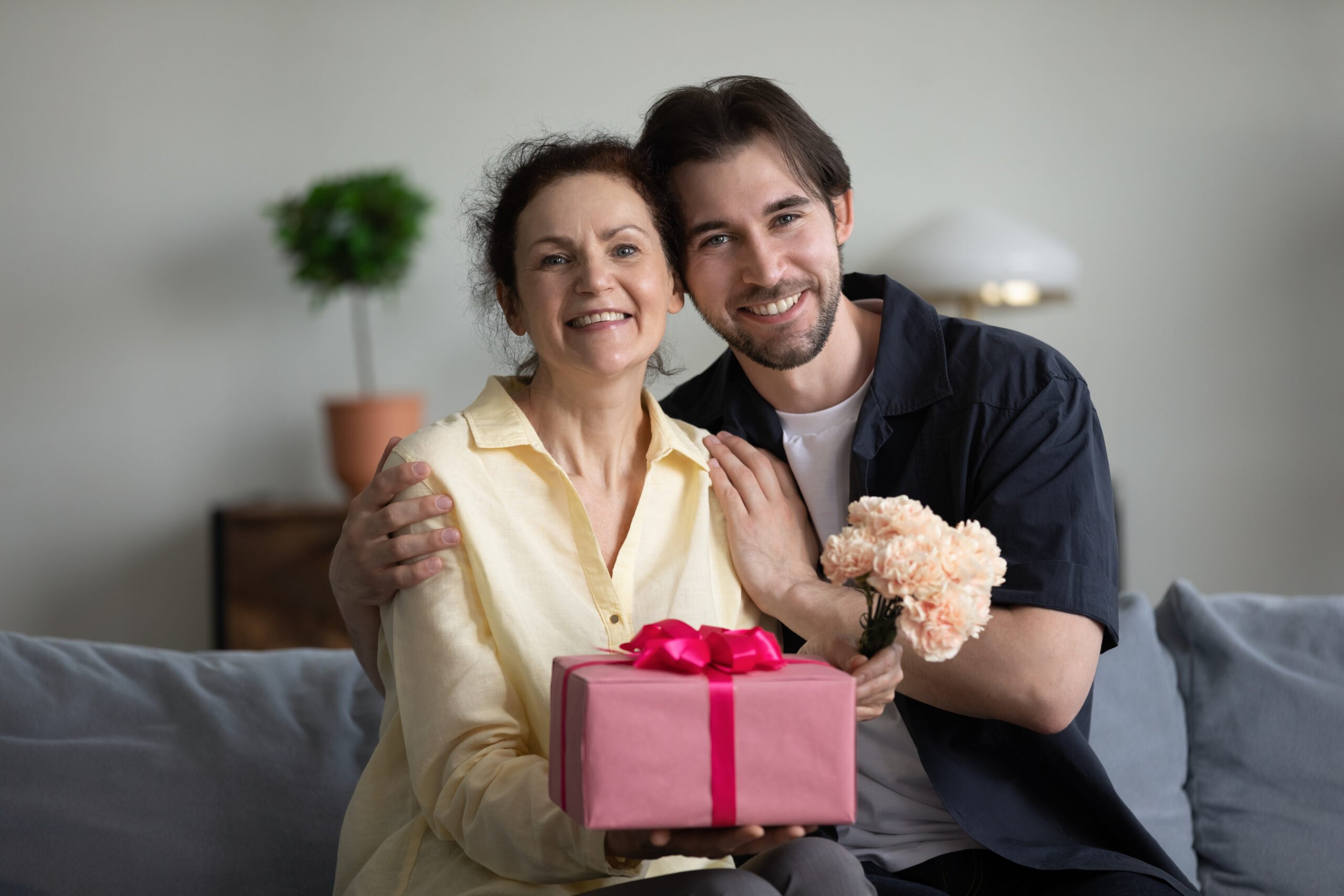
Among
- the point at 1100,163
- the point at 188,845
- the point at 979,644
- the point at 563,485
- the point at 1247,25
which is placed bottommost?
the point at 188,845

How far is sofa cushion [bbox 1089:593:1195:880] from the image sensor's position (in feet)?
5.53

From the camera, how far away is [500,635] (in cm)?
128

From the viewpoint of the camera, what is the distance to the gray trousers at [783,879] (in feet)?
3.34

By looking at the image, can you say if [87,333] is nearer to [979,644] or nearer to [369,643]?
[369,643]

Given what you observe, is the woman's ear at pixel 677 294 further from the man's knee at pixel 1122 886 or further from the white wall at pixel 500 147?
the white wall at pixel 500 147

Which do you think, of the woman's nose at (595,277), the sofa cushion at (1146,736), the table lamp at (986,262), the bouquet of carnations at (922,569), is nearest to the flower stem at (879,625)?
the bouquet of carnations at (922,569)

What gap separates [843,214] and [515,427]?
717 millimetres

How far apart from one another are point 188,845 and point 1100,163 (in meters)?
3.18

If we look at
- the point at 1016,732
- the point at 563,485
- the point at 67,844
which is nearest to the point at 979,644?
the point at 1016,732

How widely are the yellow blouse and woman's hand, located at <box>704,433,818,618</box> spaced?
1.3 inches

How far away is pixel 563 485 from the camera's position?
139 centimetres

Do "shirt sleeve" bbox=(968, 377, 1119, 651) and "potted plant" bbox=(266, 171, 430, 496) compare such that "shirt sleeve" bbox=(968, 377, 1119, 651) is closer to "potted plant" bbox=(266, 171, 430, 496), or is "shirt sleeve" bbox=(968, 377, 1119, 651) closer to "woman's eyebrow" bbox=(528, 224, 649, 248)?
"woman's eyebrow" bbox=(528, 224, 649, 248)

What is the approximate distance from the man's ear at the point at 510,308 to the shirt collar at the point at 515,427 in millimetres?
69

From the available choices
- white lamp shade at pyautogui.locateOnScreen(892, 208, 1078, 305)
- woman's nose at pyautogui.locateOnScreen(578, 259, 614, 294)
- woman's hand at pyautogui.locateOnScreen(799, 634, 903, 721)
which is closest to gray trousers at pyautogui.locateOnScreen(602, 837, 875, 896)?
woman's hand at pyautogui.locateOnScreen(799, 634, 903, 721)
